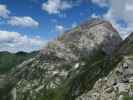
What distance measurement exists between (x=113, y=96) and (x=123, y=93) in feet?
32.4

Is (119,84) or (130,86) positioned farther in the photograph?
(119,84)

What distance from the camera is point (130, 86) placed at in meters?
187

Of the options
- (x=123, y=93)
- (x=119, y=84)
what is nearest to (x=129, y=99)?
(x=123, y=93)

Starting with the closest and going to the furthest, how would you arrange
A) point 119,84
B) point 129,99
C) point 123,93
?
point 129,99 → point 123,93 → point 119,84

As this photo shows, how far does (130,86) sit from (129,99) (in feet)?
64.5

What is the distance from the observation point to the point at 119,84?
655ft

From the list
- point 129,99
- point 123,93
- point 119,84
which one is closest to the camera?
point 129,99

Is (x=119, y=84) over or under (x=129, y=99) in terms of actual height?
over

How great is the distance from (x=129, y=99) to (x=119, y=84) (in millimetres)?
31517

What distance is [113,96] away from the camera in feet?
619

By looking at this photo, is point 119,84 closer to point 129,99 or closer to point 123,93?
point 123,93

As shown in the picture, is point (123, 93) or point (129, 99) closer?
point (129, 99)

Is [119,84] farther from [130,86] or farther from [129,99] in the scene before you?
[129,99]

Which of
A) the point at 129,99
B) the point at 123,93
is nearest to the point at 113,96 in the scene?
the point at 123,93
